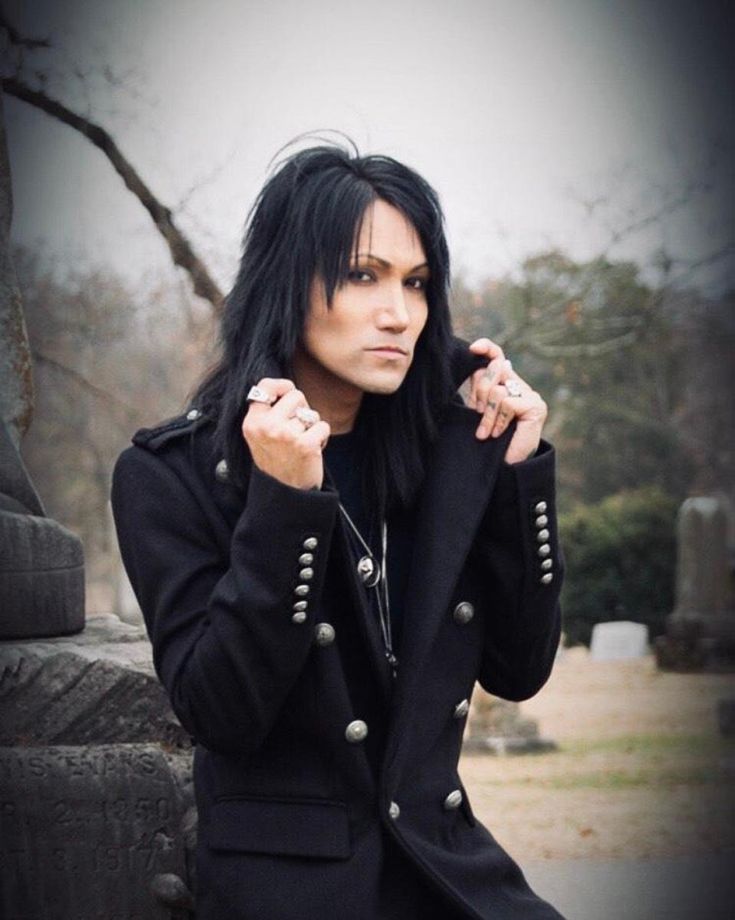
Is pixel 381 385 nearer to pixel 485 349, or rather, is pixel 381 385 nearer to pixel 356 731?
pixel 485 349

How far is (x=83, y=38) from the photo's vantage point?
905cm

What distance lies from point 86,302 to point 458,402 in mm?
11341

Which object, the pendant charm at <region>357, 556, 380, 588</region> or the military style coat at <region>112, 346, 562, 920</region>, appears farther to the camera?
the pendant charm at <region>357, 556, 380, 588</region>

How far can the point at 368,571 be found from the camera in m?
2.46

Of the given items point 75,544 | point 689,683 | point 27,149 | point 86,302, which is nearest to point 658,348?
point 689,683

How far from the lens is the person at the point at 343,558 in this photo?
7.29ft

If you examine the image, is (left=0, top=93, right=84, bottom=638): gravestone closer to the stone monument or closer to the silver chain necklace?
the stone monument

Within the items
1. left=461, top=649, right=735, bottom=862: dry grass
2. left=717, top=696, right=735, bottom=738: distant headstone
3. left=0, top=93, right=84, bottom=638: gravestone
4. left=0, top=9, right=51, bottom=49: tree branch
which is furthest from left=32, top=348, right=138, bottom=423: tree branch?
left=0, top=93, right=84, bottom=638: gravestone

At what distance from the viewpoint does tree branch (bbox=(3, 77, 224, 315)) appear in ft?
26.0

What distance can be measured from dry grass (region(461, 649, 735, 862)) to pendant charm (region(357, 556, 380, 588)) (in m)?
5.92

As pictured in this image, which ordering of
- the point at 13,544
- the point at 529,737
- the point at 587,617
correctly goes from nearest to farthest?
1. the point at 13,544
2. the point at 529,737
3. the point at 587,617

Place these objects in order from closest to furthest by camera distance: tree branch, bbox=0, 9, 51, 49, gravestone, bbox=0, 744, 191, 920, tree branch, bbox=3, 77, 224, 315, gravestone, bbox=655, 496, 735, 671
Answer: gravestone, bbox=0, 744, 191, 920 < tree branch, bbox=0, 9, 51, 49 < tree branch, bbox=3, 77, 224, 315 < gravestone, bbox=655, 496, 735, 671

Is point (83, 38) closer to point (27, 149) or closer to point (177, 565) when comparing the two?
point (27, 149)

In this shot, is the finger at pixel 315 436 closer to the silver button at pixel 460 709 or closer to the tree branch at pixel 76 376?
the silver button at pixel 460 709
